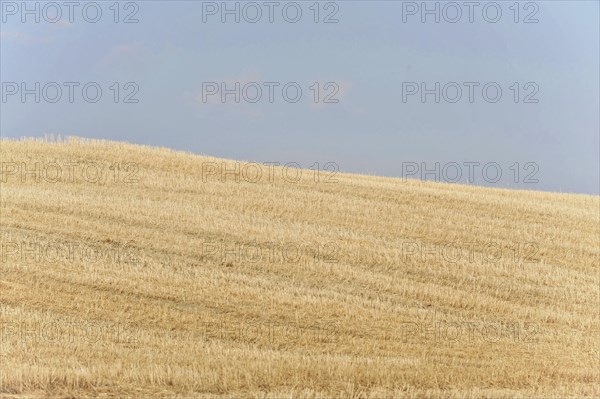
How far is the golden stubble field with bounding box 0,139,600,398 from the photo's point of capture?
1052 cm

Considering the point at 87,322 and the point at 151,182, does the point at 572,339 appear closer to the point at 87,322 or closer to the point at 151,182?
the point at 87,322

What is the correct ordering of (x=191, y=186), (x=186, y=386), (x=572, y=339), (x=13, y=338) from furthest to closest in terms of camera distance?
(x=191, y=186) < (x=572, y=339) < (x=13, y=338) < (x=186, y=386)

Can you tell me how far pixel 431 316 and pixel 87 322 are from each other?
636 centimetres

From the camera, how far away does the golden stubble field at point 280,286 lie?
1052 centimetres

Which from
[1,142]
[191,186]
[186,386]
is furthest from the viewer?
[1,142]

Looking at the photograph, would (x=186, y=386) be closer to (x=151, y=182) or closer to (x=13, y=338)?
(x=13, y=338)

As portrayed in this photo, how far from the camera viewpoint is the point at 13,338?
12.1 meters

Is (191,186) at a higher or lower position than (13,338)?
higher

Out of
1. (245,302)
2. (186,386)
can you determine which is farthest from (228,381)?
(245,302)

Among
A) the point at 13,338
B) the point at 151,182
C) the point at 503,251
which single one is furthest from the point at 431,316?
the point at 151,182

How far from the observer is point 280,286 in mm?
16031

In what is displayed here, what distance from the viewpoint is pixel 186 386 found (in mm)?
9406

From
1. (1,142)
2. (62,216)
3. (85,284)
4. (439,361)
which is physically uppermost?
(1,142)

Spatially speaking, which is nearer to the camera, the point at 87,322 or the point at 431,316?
the point at 87,322
